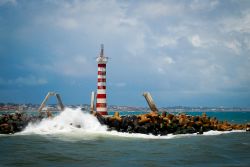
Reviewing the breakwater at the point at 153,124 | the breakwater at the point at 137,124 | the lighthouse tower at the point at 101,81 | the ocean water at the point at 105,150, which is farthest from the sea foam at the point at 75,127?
the lighthouse tower at the point at 101,81

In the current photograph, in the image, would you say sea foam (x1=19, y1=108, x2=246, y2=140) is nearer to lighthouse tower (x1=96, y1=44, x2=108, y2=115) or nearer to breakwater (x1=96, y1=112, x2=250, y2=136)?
breakwater (x1=96, y1=112, x2=250, y2=136)

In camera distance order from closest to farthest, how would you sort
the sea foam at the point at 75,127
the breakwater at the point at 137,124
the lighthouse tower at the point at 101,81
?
1. the sea foam at the point at 75,127
2. the breakwater at the point at 137,124
3. the lighthouse tower at the point at 101,81

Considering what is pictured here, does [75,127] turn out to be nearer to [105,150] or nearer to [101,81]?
[101,81]

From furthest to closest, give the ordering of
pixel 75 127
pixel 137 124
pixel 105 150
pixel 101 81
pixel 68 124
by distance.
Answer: pixel 101 81, pixel 68 124, pixel 75 127, pixel 137 124, pixel 105 150

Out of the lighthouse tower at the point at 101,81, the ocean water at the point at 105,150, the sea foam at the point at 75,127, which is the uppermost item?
the lighthouse tower at the point at 101,81

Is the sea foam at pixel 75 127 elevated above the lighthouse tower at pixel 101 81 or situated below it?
below

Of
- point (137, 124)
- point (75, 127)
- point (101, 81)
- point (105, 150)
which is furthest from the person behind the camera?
point (101, 81)

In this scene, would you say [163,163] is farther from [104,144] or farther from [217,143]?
[217,143]

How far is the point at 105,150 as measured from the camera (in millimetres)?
16250

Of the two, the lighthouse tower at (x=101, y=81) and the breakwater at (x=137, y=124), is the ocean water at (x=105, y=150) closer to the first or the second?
the breakwater at (x=137, y=124)

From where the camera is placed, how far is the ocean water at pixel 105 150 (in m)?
13.7

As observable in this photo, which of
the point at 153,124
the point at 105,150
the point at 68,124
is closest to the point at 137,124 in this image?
the point at 153,124

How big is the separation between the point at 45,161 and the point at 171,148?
5.93 metres

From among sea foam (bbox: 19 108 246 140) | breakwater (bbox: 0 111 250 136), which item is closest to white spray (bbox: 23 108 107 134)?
sea foam (bbox: 19 108 246 140)
